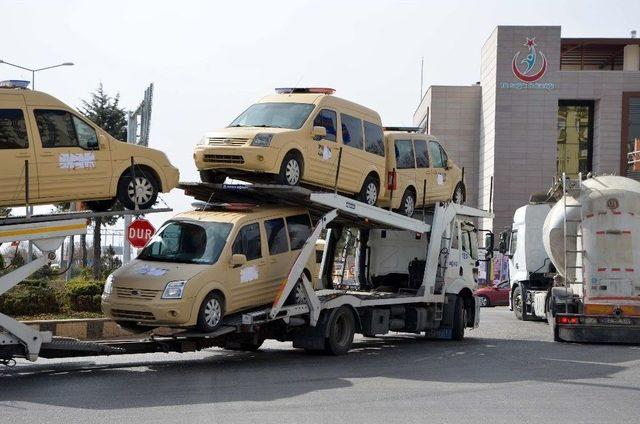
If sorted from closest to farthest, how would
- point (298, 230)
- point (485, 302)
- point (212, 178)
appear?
point (212, 178) → point (298, 230) → point (485, 302)

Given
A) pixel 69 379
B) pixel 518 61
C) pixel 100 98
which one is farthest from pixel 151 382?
pixel 518 61

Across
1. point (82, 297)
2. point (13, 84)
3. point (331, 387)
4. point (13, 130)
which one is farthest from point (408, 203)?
point (13, 130)

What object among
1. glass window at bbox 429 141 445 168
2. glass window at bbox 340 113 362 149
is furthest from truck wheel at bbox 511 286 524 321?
glass window at bbox 340 113 362 149

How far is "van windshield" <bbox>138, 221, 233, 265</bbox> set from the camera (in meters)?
15.3

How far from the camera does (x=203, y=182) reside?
16.6m

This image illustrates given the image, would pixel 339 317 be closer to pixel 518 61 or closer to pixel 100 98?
pixel 100 98

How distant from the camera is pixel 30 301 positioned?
21328 millimetres

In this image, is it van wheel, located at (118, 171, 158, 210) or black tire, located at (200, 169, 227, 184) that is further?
black tire, located at (200, 169, 227, 184)

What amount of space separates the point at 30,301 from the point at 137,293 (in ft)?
24.7

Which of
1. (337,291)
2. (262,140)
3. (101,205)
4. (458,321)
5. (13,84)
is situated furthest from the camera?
(458,321)

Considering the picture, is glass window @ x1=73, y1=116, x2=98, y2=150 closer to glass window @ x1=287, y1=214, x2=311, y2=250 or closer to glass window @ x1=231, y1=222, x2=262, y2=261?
glass window @ x1=231, y1=222, x2=262, y2=261

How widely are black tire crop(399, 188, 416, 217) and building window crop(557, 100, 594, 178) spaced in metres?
47.8

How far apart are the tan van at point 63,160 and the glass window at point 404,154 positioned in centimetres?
597

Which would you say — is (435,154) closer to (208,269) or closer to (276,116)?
(276,116)
